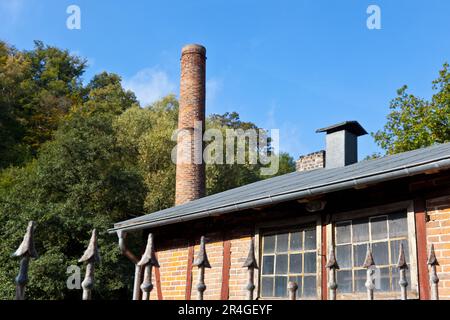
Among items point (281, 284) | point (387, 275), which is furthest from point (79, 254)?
point (387, 275)

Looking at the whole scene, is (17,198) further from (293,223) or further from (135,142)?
(293,223)

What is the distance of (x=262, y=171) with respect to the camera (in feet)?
122

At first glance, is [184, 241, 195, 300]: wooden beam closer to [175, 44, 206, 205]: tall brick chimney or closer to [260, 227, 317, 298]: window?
[260, 227, 317, 298]: window

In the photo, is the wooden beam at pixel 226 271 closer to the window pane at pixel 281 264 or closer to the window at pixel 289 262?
the window at pixel 289 262

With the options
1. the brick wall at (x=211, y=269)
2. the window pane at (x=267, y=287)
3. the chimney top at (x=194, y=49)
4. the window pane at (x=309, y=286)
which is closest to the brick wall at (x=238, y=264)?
the brick wall at (x=211, y=269)

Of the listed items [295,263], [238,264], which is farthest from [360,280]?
[238,264]

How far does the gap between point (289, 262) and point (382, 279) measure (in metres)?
1.61

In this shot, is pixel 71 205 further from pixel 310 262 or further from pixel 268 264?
pixel 310 262

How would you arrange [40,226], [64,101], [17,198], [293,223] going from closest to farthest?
[293,223]
[40,226]
[17,198]
[64,101]

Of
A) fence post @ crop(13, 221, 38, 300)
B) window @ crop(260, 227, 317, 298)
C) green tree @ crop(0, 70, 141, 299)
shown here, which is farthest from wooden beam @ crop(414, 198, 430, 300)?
green tree @ crop(0, 70, 141, 299)

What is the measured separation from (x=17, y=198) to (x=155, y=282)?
12915mm

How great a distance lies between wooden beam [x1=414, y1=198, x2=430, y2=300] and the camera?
613 cm

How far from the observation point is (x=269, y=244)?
27.0 ft
